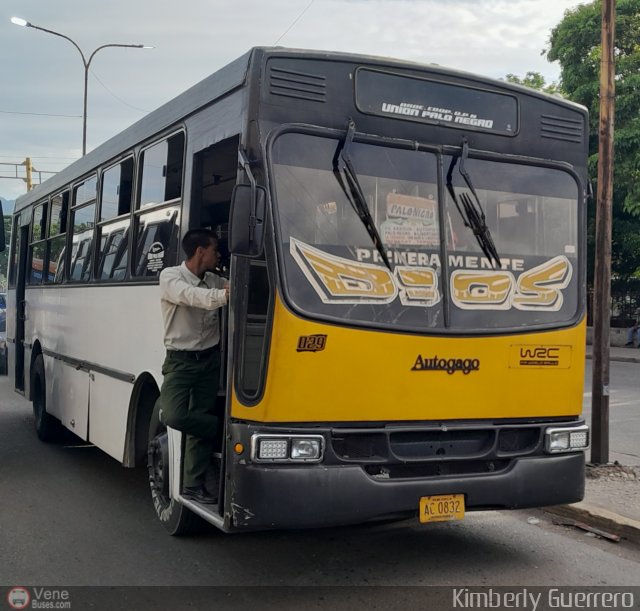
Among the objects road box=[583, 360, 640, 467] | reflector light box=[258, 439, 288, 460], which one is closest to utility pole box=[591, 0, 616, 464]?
road box=[583, 360, 640, 467]

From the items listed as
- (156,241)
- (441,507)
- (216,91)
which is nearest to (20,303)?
(156,241)

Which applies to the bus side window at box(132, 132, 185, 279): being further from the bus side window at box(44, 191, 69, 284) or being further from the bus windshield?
the bus side window at box(44, 191, 69, 284)

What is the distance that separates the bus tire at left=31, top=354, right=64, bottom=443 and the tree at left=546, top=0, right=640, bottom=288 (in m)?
18.5

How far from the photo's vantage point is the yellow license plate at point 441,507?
189 inches

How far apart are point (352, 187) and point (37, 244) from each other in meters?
6.96

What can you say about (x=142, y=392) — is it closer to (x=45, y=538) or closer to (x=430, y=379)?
(x=45, y=538)

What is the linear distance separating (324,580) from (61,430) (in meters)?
5.99

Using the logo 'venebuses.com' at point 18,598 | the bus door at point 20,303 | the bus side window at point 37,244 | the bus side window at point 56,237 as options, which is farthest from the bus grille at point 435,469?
the bus door at point 20,303

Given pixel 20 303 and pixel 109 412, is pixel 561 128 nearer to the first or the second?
pixel 109 412

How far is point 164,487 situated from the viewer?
233 inches

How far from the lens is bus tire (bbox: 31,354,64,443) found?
981 centimetres

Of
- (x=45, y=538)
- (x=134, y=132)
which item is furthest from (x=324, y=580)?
(x=134, y=132)

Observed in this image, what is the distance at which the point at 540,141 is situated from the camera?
545 centimetres

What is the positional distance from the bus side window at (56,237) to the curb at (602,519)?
570 cm
